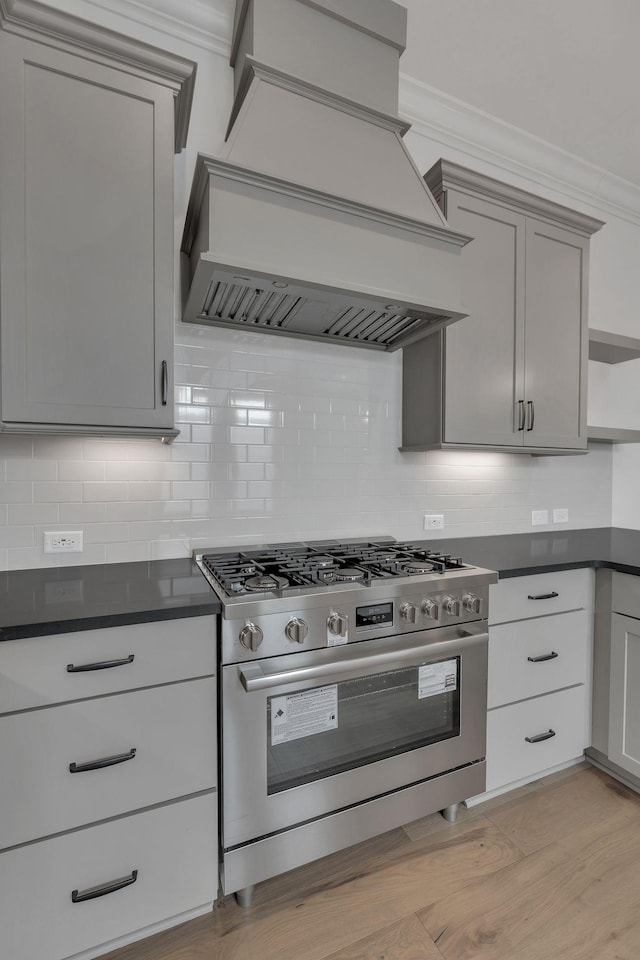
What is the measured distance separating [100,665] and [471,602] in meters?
1.20

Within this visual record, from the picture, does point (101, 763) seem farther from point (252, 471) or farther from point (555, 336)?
point (555, 336)

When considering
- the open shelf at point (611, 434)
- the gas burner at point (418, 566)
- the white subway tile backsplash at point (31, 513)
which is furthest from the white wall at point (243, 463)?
the gas burner at point (418, 566)

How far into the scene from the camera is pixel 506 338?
2189 mm

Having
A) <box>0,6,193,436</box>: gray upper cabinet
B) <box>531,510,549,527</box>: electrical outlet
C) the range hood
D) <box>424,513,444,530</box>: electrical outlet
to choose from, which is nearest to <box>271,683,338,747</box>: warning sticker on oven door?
<box>0,6,193,436</box>: gray upper cabinet

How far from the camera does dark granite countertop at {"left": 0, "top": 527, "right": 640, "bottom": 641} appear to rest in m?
1.20

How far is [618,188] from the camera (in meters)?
2.98

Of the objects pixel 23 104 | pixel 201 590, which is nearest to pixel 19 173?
pixel 23 104

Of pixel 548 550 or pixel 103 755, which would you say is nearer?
pixel 103 755

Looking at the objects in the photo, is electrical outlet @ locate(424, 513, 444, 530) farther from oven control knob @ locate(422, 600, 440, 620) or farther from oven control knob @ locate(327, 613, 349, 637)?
oven control knob @ locate(327, 613, 349, 637)

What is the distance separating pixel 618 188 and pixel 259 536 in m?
3.12

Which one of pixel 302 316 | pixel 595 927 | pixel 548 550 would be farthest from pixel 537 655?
pixel 302 316

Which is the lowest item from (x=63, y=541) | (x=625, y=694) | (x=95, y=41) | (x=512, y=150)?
(x=625, y=694)

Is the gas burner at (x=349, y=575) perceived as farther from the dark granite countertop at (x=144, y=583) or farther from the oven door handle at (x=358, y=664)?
the dark granite countertop at (x=144, y=583)

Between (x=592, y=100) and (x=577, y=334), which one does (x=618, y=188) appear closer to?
(x=592, y=100)
